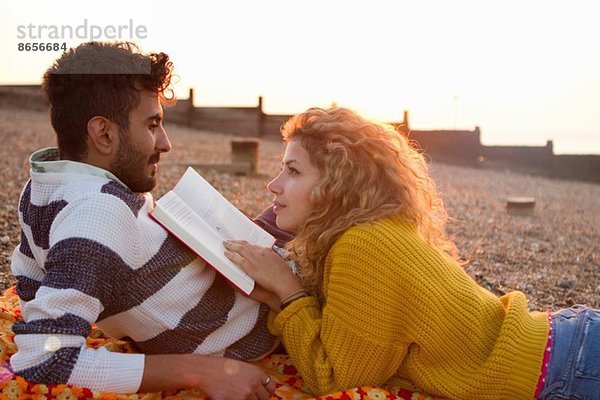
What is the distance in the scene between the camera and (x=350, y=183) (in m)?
2.67

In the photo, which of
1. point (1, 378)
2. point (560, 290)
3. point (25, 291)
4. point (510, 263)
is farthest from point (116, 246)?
point (510, 263)

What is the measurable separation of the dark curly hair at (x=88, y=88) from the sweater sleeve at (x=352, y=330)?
941 mm

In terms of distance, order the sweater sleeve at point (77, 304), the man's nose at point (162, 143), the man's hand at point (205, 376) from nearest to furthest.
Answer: the sweater sleeve at point (77, 304), the man's hand at point (205, 376), the man's nose at point (162, 143)

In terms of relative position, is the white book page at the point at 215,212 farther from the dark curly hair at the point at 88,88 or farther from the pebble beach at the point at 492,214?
the pebble beach at the point at 492,214

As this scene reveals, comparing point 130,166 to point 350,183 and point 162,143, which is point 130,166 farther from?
point 350,183

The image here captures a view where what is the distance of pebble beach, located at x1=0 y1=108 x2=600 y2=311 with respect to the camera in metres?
5.35

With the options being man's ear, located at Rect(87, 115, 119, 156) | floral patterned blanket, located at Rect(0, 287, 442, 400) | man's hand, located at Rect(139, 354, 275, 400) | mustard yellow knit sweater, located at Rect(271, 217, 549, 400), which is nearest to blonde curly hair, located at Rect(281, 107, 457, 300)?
mustard yellow knit sweater, located at Rect(271, 217, 549, 400)

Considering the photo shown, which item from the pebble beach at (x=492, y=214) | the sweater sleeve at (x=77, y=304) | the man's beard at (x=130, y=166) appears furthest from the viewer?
the pebble beach at (x=492, y=214)

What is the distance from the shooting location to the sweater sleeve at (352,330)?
2414 mm

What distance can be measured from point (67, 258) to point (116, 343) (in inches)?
32.1

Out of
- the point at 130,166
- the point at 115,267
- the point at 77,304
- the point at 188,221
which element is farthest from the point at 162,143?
the point at 77,304

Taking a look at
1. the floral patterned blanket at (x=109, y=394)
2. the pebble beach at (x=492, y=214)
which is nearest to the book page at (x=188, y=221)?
the floral patterned blanket at (x=109, y=394)

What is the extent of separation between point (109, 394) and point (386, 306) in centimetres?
96

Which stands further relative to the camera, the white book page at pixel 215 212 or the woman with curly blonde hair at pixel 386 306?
the white book page at pixel 215 212
